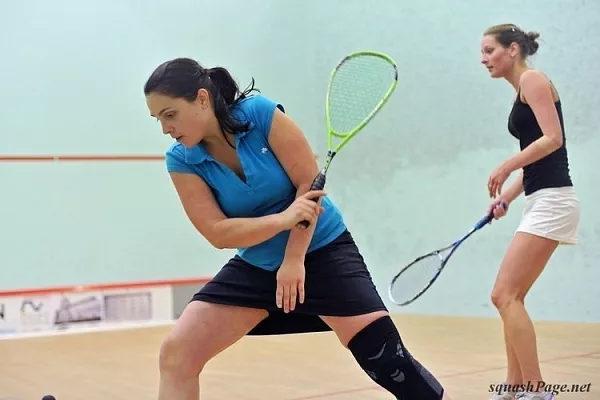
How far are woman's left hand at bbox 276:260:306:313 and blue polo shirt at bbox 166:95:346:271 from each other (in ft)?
A: 0.28

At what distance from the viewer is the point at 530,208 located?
95.9 inches

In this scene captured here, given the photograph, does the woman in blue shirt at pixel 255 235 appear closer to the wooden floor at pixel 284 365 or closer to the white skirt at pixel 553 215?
the white skirt at pixel 553 215

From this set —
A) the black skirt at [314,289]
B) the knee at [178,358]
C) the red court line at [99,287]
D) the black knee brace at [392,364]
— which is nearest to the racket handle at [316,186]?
the black skirt at [314,289]

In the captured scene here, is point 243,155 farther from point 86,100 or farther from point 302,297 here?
point 86,100

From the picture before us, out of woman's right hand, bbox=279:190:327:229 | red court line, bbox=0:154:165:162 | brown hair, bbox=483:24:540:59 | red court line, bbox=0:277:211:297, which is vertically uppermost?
red court line, bbox=0:154:165:162

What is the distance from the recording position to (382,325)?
66.6 inches

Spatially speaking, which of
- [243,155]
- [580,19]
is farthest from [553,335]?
[243,155]

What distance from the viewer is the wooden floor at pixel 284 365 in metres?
2.94

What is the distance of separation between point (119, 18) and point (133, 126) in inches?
25.7

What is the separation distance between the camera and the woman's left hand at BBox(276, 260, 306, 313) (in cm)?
168

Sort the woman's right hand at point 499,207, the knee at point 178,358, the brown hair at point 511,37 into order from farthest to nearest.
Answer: the woman's right hand at point 499,207, the brown hair at point 511,37, the knee at point 178,358

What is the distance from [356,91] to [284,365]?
1648 millimetres

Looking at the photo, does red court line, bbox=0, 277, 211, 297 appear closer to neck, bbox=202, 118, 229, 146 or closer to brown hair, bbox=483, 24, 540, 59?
brown hair, bbox=483, 24, 540, 59

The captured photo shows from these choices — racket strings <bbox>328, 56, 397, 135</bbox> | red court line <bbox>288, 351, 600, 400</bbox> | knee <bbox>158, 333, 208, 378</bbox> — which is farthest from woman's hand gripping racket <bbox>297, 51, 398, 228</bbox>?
red court line <bbox>288, 351, 600, 400</bbox>
